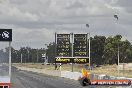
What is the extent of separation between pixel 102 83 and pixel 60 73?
74.8 m

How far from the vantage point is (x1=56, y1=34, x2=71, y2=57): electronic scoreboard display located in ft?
223

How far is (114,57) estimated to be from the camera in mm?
187125

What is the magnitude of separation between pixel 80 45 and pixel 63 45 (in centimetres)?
279

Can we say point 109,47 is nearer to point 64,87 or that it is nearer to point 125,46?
point 125,46

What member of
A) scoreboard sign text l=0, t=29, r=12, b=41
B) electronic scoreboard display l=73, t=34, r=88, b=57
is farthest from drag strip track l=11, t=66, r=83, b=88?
scoreboard sign text l=0, t=29, r=12, b=41

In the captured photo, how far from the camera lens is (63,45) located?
68688 millimetres

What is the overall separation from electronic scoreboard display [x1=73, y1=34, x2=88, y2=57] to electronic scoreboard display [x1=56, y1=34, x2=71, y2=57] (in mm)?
1408

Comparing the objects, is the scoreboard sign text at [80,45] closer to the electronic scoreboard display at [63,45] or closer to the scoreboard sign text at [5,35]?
the electronic scoreboard display at [63,45]

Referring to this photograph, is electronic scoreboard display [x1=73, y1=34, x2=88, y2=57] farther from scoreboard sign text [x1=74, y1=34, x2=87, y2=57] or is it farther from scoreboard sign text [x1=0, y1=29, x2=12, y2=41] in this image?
scoreboard sign text [x1=0, y1=29, x2=12, y2=41]

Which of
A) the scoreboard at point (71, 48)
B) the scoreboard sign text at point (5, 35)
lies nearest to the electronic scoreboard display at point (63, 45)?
the scoreboard at point (71, 48)

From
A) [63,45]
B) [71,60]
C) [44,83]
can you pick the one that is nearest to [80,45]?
[63,45]

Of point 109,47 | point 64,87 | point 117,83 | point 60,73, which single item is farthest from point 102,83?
point 109,47

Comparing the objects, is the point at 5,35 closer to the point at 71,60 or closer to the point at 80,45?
the point at 71,60

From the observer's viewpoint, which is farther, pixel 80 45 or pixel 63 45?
pixel 63 45
